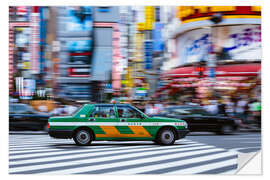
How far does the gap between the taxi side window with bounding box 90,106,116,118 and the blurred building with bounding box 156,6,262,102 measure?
6.52ft

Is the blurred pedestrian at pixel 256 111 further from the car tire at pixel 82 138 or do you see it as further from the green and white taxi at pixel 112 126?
the car tire at pixel 82 138

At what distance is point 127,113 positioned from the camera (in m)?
11.1

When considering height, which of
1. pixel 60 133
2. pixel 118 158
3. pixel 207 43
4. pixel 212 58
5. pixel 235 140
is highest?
pixel 207 43

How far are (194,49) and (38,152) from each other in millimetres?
6048

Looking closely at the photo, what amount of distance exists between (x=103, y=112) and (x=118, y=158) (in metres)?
2.28

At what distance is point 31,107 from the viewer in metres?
12.2

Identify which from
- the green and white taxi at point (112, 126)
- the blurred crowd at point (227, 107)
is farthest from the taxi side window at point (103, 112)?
the blurred crowd at point (227, 107)

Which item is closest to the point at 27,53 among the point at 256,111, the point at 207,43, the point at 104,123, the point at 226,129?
the point at 104,123

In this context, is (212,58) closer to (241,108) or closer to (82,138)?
(241,108)

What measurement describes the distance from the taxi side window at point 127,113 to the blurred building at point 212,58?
1540mm

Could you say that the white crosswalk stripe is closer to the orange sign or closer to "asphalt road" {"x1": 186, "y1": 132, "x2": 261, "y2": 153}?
"asphalt road" {"x1": 186, "y1": 132, "x2": 261, "y2": 153}

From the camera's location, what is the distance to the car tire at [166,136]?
11.1 metres

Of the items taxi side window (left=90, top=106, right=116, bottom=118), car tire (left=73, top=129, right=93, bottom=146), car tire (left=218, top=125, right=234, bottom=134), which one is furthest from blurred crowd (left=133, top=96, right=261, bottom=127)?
car tire (left=73, top=129, right=93, bottom=146)

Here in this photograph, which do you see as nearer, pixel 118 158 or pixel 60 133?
pixel 118 158
